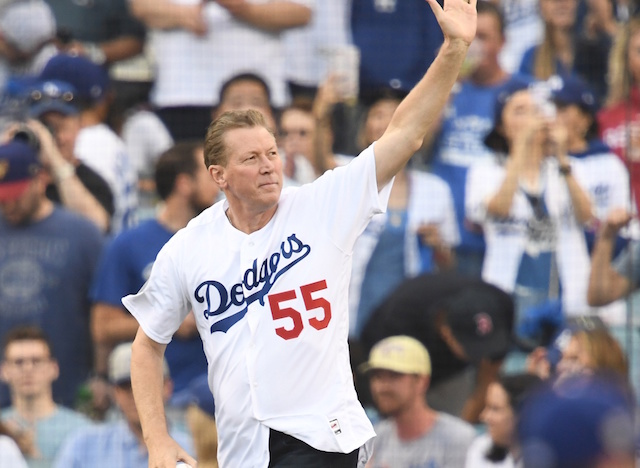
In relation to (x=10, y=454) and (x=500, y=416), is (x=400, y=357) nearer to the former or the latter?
(x=500, y=416)

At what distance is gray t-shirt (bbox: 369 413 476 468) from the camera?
627 cm

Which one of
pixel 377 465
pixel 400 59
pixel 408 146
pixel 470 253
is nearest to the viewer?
pixel 408 146

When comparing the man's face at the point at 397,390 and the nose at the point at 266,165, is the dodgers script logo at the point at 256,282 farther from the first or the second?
the man's face at the point at 397,390

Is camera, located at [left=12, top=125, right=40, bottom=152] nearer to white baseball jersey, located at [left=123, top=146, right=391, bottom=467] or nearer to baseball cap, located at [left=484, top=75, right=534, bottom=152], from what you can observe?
baseball cap, located at [left=484, top=75, right=534, bottom=152]

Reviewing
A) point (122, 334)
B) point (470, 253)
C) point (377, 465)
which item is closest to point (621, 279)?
point (470, 253)

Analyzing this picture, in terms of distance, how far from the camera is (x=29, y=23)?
8.12m

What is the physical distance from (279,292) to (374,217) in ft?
10.7

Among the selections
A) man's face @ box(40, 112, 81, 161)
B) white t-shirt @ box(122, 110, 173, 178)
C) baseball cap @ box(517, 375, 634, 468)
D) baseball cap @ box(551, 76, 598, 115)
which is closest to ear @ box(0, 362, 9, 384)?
man's face @ box(40, 112, 81, 161)

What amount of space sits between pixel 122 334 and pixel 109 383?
0.28 m

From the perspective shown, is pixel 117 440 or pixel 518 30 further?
pixel 518 30

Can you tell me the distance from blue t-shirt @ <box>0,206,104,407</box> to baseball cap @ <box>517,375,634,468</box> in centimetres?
524

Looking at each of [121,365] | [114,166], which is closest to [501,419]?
[121,365]

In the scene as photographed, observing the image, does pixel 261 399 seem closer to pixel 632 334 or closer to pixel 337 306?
pixel 337 306

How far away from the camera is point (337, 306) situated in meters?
3.90
